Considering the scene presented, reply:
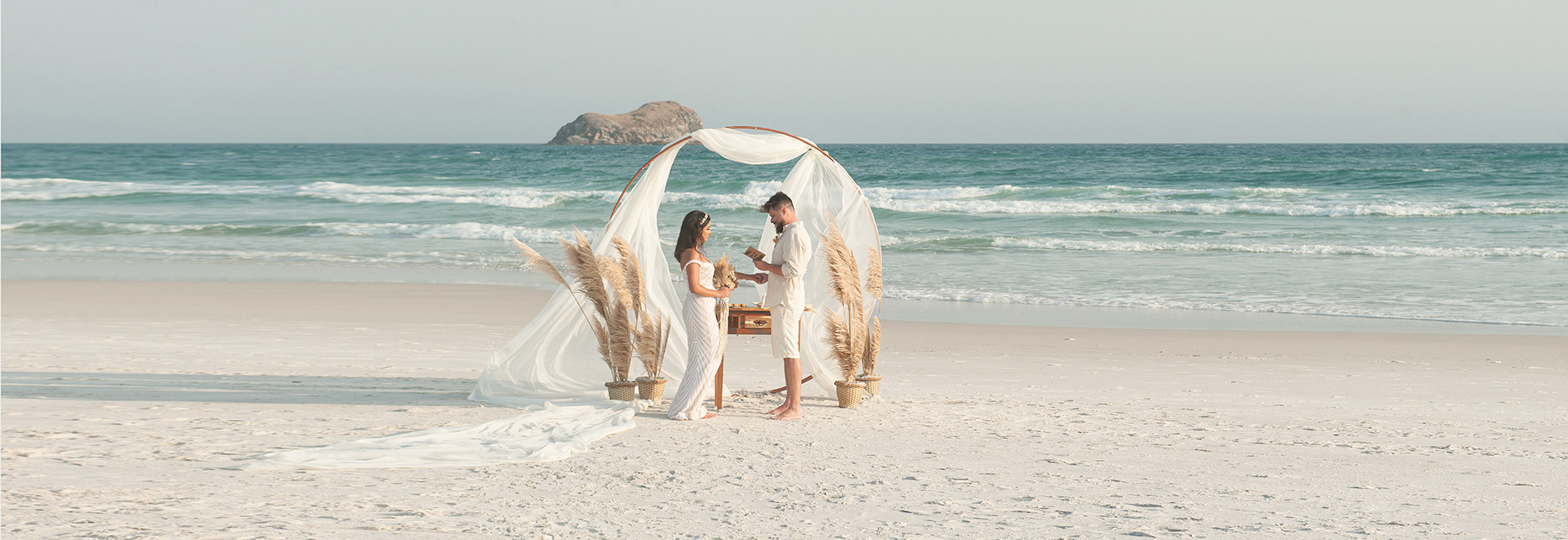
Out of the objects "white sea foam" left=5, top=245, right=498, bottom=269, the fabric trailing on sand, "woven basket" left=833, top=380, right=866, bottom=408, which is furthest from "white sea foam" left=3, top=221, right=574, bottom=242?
the fabric trailing on sand

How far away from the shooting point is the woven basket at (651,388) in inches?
264

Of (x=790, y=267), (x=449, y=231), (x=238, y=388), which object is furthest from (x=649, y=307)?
(x=449, y=231)

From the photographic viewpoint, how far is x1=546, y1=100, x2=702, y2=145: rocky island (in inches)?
3093

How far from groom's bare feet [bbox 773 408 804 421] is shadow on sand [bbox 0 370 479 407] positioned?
1.84m

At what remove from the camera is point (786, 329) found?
635 cm

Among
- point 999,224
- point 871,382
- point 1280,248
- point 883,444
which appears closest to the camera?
point 883,444

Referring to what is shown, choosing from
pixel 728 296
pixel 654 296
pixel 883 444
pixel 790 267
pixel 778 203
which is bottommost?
pixel 883 444

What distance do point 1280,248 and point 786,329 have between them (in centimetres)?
1372

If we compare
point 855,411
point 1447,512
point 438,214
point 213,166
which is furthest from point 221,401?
point 213,166

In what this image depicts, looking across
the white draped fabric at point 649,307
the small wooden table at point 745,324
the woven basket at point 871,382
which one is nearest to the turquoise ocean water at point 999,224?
the white draped fabric at point 649,307

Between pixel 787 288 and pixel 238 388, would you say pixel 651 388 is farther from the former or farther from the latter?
pixel 238 388

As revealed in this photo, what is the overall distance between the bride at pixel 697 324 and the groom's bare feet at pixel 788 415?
0.37m

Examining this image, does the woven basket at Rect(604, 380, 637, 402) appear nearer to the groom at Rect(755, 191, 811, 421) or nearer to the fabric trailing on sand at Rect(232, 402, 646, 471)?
the fabric trailing on sand at Rect(232, 402, 646, 471)

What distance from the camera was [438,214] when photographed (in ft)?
83.4
